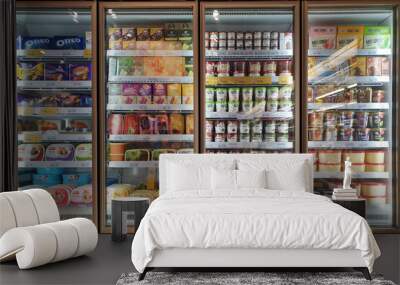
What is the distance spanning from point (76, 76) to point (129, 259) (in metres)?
2.92

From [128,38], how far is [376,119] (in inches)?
136

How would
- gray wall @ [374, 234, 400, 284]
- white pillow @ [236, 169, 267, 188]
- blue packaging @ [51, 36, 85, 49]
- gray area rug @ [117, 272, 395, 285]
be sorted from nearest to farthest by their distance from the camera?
gray area rug @ [117, 272, 395, 285], gray wall @ [374, 234, 400, 284], white pillow @ [236, 169, 267, 188], blue packaging @ [51, 36, 85, 49]

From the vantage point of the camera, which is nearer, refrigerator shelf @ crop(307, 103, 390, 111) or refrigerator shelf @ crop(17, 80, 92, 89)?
refrigerator shelf @ crop(307, 103, 390, 111)

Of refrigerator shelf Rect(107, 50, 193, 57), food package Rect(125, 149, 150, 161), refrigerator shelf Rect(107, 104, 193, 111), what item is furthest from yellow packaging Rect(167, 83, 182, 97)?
food package Rect(125, 149, 150, 161)

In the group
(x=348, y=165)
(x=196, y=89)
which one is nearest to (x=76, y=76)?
(x=196, y=89)

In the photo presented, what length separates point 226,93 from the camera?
742cm

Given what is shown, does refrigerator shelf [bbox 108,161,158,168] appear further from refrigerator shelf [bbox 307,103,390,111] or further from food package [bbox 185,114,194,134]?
refrigerator shelf [bbox 307,103,390,111]

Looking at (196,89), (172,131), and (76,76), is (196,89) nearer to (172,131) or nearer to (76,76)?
(172,131)

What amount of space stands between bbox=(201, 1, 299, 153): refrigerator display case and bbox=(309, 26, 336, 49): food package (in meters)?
0.29

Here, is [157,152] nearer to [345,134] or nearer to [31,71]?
[31,71]

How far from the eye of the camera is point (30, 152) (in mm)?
7473

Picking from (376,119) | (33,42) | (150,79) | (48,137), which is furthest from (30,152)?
(376,119)

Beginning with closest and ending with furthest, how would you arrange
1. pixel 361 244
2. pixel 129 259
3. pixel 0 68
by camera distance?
1. pixel 361 244
2. pixel 129 259
3. pixel 0 68

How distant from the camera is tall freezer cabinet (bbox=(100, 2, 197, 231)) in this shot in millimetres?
7395
